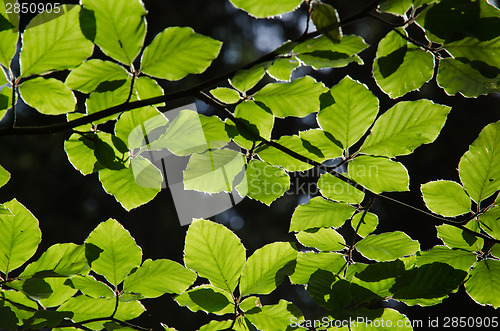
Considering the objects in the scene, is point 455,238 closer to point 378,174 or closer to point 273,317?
point 378,174

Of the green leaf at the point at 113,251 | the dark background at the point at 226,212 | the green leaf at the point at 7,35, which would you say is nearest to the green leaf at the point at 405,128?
the green leaf at the point at 113,251

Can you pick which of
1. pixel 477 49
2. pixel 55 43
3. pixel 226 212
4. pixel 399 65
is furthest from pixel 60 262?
pixel 226 212

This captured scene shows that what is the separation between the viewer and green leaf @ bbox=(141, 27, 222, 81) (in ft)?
1.95

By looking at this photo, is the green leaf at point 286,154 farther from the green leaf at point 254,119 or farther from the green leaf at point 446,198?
the green leaf at point 446,198

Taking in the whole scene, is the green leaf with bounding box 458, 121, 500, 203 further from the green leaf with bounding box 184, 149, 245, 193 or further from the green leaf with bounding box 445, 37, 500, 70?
the green leaf with bounding box 184, 149, 245, 193

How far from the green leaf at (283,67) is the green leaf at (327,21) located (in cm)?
10

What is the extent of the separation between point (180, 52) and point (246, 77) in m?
0.12

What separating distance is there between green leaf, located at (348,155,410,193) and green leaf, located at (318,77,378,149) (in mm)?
56

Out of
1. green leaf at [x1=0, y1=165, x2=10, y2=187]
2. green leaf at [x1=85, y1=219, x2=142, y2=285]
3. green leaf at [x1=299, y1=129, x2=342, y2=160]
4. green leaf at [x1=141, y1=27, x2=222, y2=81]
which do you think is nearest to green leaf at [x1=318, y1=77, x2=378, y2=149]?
green leaf at [x1=299, y1=129, x2=342, y2=160]

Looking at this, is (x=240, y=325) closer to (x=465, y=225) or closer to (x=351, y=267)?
(x=351, y=267)

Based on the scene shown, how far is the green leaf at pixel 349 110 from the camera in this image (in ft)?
2.26

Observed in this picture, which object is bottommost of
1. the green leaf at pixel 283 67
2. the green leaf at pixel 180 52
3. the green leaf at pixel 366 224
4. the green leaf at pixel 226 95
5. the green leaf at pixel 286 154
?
the green leaf at pixel 366 224

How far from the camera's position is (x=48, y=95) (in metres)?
0.65

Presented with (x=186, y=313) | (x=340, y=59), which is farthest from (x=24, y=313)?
(x=186, y=313)
